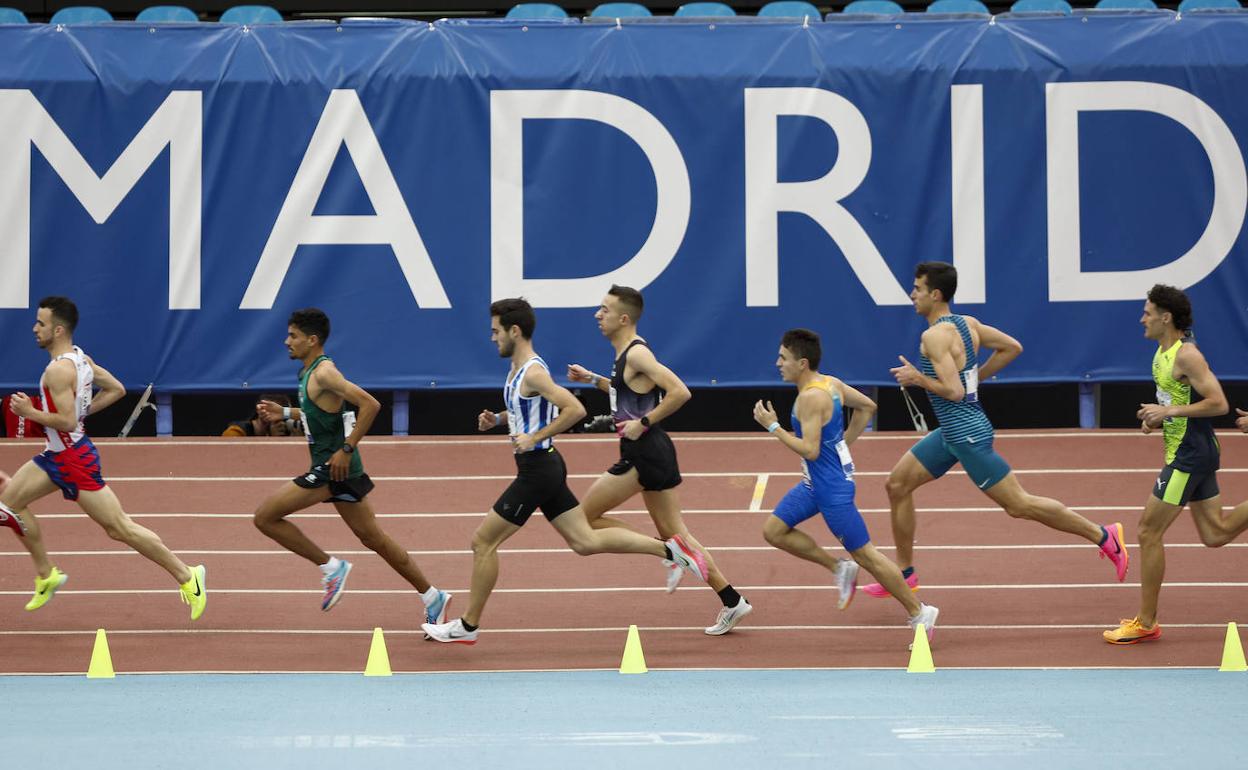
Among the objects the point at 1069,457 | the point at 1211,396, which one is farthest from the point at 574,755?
the point at 1069,457

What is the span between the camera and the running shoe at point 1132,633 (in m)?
8.76

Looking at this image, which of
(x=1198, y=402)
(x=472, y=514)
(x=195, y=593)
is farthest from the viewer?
(x=472, y=514)

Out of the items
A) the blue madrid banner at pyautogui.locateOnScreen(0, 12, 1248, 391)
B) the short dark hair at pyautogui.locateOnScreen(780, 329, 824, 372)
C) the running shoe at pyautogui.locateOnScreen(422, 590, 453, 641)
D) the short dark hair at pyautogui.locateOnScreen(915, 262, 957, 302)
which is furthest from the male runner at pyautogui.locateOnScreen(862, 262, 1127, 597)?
the blue madrid banner at pyautogui.locateOnScreen(0, 12, 1248, 391)

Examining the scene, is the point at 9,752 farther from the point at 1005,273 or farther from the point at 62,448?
the point at 1005,273

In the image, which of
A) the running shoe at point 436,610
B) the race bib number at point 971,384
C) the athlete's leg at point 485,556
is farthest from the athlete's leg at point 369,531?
the race bib number at point 971,384

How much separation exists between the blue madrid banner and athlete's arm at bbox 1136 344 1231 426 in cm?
543

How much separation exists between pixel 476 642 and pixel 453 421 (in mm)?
5950

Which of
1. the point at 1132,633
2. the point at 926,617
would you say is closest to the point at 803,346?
the point at 926,617

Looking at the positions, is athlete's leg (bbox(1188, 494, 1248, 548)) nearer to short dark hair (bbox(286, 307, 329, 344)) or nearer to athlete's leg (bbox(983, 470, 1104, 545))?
athlete's leg (bbox(983, 470, 1104, 545))

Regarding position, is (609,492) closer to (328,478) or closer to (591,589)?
(591,589)

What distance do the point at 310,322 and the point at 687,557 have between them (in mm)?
2586

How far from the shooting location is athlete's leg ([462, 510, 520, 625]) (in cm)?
859

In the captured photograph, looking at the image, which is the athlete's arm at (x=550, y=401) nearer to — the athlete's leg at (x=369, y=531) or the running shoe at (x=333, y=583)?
the athlete's leg at (x=369, y=531)

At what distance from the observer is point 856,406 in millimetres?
9031
